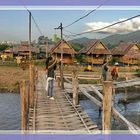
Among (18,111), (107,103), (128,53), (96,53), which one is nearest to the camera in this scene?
(107,103)

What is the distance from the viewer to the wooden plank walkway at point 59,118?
9508 millimetres

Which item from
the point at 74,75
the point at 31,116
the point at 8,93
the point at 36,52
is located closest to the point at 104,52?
the point at 36,52

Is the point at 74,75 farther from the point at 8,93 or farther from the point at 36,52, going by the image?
the point at 36,52

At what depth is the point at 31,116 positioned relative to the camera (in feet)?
36.2

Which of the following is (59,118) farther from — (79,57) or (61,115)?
(79,57)

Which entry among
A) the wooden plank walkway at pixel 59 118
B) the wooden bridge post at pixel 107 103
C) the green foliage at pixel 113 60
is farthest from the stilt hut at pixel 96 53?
the wooden bridge post at pixel 107 103

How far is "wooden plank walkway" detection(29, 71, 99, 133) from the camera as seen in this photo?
31.2 ft

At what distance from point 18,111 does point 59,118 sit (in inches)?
484

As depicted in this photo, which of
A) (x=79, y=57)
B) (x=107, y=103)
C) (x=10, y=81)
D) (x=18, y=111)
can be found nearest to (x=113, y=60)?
(x=79, y=57)

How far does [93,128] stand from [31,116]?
7.50 ft

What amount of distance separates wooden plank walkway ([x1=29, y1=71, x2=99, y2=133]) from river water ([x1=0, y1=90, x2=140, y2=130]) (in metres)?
4.98

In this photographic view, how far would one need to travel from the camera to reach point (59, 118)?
10766 millimetres

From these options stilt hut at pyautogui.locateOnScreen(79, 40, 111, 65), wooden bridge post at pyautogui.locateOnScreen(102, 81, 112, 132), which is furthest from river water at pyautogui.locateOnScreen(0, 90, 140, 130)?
stilt hut at pyautogui.locateOnScreen(79, 40, 111, 65)

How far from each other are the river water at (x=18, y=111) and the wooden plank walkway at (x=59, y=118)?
498 cm
